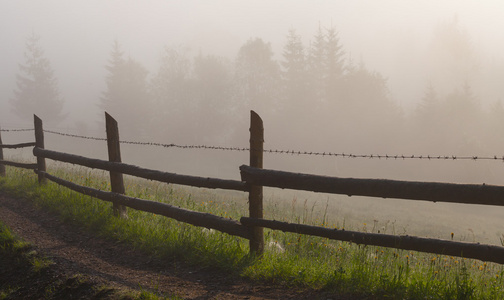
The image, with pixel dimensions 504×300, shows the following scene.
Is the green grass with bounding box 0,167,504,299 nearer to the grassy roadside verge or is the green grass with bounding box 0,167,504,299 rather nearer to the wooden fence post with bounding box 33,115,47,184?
the grassy roadside verge

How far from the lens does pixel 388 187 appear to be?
4719 mm

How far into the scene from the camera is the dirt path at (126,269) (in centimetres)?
509

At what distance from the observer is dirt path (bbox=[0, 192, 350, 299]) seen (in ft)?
16.7

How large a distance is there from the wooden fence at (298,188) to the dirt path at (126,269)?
0.78 metres

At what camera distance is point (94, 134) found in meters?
64.2

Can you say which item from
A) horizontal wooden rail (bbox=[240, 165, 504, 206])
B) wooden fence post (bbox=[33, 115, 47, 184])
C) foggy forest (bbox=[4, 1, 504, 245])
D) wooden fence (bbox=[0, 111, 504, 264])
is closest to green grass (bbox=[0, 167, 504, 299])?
wooden fence (bbox=[0, 111, 504, 264])

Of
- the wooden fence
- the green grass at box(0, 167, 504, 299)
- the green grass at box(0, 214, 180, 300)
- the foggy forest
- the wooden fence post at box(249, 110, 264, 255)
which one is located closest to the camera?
the wooden fence

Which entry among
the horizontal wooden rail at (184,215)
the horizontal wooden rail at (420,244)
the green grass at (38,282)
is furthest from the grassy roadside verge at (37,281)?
the horizontal wooden rail at (420,244)

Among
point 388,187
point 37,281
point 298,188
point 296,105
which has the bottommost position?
point 37,281

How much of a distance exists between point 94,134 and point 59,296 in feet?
209

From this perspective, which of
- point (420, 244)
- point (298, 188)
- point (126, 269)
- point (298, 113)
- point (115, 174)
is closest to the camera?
point (420, 244)

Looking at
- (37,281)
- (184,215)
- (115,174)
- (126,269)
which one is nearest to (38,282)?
(37,281)

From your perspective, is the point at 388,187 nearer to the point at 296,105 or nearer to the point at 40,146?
the point at 40,146

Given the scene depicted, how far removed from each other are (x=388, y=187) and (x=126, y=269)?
407 cm
